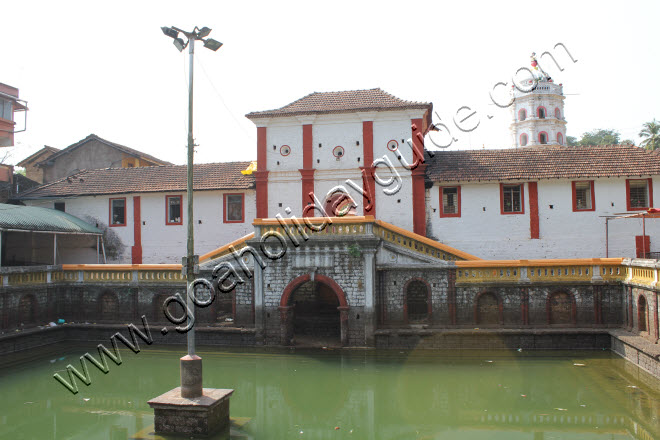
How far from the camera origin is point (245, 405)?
11453mm

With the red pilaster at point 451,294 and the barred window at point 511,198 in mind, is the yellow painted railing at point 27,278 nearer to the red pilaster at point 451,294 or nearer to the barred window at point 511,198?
the red pilaster at point 451,294

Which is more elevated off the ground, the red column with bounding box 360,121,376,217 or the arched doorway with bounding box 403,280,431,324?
the red column with bounding box 360,121,376,217

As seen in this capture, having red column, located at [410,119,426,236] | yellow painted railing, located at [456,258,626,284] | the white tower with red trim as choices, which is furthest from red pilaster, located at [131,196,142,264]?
the white tower with red trim

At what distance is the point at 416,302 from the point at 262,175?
884cm

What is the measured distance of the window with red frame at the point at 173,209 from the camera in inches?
912

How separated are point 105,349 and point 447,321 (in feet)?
36.9

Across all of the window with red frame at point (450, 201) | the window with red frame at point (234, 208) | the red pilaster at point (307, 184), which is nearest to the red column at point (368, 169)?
the red pilaster at point (307, 184)

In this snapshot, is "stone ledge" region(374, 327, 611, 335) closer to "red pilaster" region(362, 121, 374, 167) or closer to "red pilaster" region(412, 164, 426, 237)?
"red pilaster" region(412, 164, 426, 237)

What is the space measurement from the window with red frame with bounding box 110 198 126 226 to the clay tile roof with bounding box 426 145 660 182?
14071 millimetres

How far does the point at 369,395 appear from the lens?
12.1 metres

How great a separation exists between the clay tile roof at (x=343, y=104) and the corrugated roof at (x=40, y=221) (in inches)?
351

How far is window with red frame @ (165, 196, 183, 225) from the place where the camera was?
23156 mm

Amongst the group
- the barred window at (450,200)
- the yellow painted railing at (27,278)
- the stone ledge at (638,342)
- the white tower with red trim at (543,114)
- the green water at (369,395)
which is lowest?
the green water at (369,395)

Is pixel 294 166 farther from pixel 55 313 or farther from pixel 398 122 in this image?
pixel 55 313
